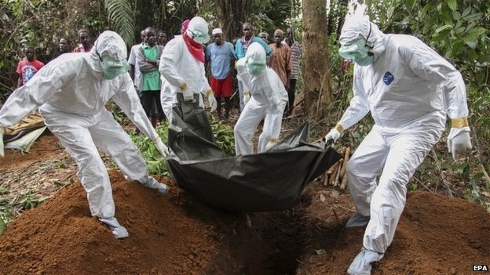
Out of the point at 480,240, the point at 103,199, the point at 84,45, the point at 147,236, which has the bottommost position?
the point at 480,240

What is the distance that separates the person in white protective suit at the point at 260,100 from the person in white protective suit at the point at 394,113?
1.40 m

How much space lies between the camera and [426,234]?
3516 mm

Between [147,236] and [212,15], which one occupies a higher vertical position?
[212,15]

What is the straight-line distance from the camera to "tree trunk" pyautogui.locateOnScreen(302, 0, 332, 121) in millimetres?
6480

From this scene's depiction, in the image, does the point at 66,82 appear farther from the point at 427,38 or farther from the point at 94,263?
the point at 427,38

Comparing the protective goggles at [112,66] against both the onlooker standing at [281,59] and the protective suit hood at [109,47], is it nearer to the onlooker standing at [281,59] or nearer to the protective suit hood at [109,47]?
the protective suit hood at [109,47]

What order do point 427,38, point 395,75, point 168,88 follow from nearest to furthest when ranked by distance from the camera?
1. point 395,75
2. point 427,38
3. point 168,88

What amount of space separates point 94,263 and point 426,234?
2.41 meters

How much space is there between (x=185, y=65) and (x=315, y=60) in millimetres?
2274

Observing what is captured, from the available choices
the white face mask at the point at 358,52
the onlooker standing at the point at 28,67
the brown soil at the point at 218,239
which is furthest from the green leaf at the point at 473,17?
the onlooker standing at the point at 28,67

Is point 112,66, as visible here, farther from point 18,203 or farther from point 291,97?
point 291,97

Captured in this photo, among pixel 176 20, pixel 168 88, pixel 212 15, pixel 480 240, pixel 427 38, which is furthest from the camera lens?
pixel 176 20

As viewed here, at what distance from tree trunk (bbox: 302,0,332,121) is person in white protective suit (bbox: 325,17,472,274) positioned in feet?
10.2

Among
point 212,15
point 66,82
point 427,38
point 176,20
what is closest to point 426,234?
point 427,38
